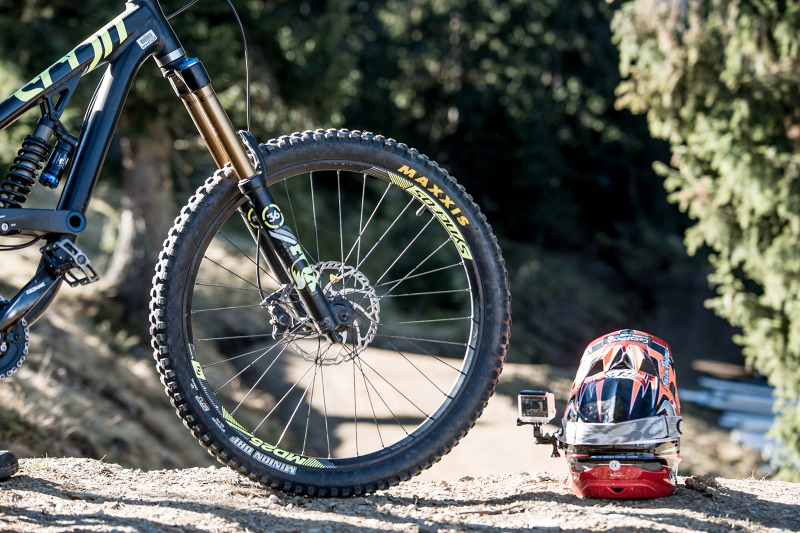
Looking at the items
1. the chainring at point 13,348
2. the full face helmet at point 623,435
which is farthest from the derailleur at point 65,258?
the full face helmet at point 623,435

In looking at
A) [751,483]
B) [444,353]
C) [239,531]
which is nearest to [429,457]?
[239,531]

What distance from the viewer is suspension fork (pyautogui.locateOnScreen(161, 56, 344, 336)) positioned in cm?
305

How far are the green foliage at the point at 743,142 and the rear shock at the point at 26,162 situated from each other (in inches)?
257

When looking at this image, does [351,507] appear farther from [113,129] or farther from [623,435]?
Result: [113,129]

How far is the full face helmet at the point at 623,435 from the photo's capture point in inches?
118

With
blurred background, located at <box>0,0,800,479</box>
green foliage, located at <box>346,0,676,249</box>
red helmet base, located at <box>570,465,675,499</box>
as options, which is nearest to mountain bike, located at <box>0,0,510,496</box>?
red helmet base, located at <box>570,465,675,499</box>

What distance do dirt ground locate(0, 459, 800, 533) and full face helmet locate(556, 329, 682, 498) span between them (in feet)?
0.27

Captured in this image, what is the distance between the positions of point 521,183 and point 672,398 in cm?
2391

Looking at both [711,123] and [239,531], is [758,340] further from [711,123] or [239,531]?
[239,531]

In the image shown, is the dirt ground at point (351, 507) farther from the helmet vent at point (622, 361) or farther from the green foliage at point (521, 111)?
the green foliage at point (521, 111)

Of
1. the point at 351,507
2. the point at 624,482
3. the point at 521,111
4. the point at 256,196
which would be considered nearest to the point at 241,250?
the point at 256,196

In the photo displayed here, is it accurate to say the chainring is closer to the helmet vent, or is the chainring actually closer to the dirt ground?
the dirt ground

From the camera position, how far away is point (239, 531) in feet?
8.62

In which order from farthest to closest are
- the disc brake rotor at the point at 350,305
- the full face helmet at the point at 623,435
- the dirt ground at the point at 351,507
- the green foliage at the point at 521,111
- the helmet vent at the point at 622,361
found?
the green foliage at the point at 521,111
the helmet vent at the point at 622,361
the disc brake rotor at the point at 350,305
the full face helmet at the point at 623,435
the dirt ground at the point at 351,507
